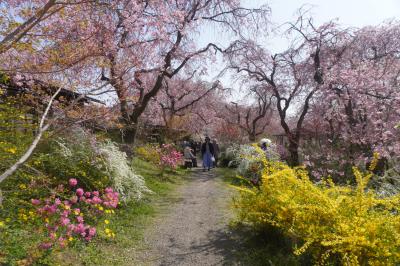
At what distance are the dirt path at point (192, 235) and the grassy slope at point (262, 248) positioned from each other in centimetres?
17

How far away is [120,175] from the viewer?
7.00 meters

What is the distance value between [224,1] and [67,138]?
705cm

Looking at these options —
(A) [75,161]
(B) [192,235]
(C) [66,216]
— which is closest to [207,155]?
(A) [75,161]

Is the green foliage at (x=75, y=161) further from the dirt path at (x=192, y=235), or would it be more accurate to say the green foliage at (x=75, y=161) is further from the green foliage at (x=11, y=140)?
the dirt path at (x=192, y=235)

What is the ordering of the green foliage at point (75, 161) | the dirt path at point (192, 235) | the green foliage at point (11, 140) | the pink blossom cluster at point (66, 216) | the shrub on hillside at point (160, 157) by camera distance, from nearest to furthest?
1. the pink blossom cluster at point (66, 216)
2. the dirt path at point (192, 235)
3. the green foliage at point (11, 140)
4. the green foliage at point (75, 161)
5. the shrub on hillside at point (160, 157)

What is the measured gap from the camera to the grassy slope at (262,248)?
4.37 metres

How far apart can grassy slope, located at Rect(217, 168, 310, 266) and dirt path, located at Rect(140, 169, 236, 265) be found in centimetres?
17

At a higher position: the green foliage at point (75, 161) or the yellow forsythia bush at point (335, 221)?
the green foliage at point (75, 161)

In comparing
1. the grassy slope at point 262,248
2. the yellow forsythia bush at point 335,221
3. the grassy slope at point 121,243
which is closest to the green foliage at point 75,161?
the grassy slope at point 121,243

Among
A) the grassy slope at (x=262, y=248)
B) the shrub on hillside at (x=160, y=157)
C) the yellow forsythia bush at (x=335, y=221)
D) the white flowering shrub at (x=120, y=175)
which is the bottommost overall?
the grassy slope at (x=262, y=248)

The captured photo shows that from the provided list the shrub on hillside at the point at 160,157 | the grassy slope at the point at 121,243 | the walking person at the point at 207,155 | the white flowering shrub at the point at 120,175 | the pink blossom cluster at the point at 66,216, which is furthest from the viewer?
the walking person at the point at 207,155

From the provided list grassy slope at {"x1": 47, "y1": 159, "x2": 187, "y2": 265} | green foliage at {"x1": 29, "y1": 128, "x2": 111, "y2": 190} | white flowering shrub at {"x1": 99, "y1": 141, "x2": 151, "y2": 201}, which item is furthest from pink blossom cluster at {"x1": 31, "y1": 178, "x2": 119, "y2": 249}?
white flowering shrub at {"x1": 99, "y1": 141, "x2": 151, "y2": 201}

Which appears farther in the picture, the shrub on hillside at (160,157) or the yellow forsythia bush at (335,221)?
the shrub on hillside at (160,157)

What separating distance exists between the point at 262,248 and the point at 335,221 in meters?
1.41
